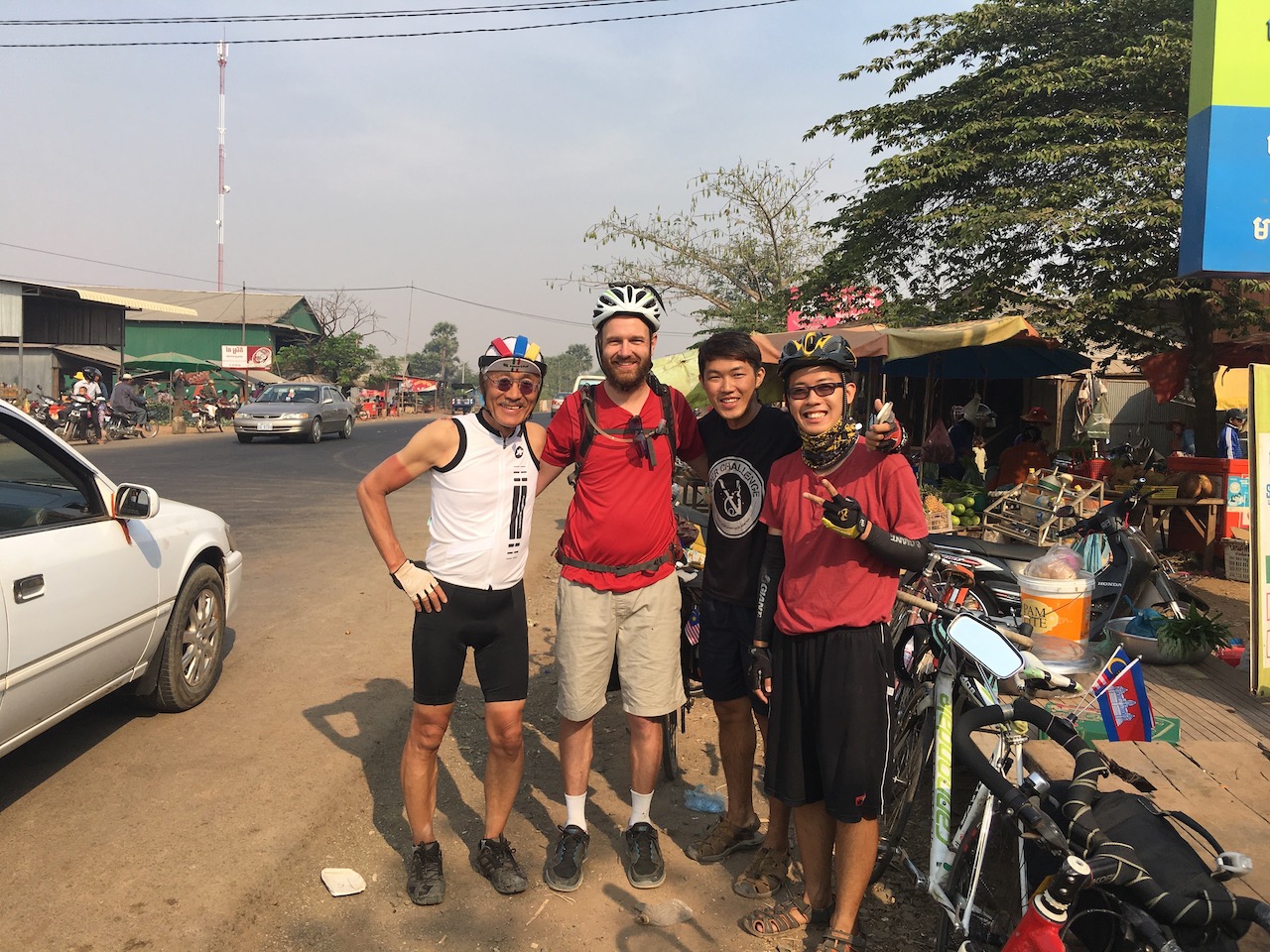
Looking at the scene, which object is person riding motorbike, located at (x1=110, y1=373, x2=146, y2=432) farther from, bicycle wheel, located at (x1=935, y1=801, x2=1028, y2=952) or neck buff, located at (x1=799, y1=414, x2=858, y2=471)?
bicycle wheel, located at (x1=935, y1=801, x2=1028, y2=952)

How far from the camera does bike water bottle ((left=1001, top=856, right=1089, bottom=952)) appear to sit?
1877 millimetres

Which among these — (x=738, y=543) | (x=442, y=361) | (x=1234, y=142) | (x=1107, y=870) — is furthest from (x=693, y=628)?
(x=442, y=361)

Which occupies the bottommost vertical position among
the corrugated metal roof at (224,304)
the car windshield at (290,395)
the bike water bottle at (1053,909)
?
the bike water bottle at (1053,909)

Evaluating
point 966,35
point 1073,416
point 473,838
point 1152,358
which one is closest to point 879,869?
point 473,838

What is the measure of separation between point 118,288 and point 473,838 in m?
57.8

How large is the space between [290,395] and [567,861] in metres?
23.8

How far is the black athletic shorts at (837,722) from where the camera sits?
2.82 meters

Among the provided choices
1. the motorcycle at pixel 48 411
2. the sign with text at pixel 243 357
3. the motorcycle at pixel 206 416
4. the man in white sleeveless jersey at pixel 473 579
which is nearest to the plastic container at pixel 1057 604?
the man in white sleeveless jersey at pixel 473 579

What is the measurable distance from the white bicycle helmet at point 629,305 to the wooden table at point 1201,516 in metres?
8.36

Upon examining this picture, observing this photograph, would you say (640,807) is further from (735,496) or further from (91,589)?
(91,589)

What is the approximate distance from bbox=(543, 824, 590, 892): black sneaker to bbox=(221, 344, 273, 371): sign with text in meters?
41.2

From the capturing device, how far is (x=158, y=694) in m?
4.74

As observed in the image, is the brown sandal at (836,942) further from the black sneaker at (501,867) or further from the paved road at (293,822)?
the black sneaker at (501,867)

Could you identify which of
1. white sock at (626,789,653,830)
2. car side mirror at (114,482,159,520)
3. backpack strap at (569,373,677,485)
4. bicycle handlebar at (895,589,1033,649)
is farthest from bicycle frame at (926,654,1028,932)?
car side mirror at (114,482,159,520)
